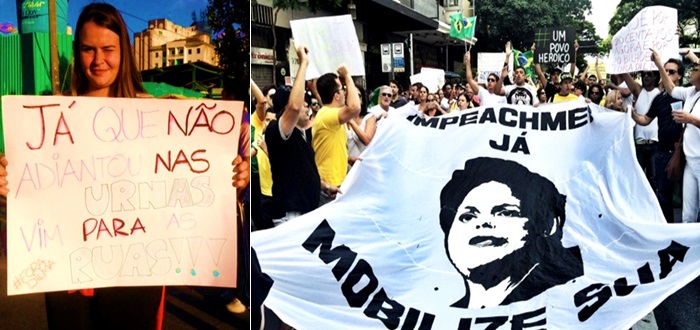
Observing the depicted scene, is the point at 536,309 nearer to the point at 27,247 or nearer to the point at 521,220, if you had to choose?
the point at 521,220

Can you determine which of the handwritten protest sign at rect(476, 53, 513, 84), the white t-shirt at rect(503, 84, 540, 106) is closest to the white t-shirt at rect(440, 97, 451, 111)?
the white t-shirt at rect(503, 84, 540, 106)

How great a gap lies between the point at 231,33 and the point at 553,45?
15892 mm

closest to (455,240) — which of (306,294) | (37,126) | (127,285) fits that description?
(306,294)

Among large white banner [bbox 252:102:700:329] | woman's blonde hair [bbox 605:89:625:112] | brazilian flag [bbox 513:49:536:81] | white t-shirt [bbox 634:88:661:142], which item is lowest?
large white banner [bbox 252:102:700:329]

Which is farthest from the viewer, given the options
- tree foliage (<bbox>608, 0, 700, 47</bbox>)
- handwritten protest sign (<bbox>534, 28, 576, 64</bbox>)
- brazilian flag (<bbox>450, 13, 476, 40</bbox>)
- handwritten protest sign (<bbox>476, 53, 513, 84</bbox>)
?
tree foliage (<bbox>608, 0, 700, 47</bbox>)

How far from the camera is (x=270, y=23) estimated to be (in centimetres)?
2377

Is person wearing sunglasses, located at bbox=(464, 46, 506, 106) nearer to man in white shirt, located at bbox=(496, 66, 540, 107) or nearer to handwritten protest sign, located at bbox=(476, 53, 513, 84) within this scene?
man in white shirt, located at bbox=(496, 66, 540, 107)

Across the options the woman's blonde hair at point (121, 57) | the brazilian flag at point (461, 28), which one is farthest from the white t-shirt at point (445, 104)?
the woman's blonde hair at point (121, 57)

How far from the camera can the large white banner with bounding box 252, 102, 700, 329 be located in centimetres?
389

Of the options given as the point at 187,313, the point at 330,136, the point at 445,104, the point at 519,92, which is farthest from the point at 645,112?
the point at 187,313

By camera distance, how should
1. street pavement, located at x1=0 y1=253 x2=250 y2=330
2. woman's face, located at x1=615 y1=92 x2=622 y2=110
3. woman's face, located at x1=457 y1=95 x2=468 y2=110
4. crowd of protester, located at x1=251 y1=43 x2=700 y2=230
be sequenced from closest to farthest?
Result: street pavement, located at x1=0 y1=253 x2=250 y2=330
crowd of protester, located at x1=251 y1=43 x2=700 y2=230
woman's face, located at x1=615 y1=92 x2=622 y2=110
woman's face, located at x1=457 y1=95 x2=468 y2=110

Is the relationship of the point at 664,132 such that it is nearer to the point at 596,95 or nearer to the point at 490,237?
the point at 596,95

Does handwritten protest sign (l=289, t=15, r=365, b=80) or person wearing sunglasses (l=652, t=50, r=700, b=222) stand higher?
handwritten protest sign (l=289, t=15, r=365, b=80)

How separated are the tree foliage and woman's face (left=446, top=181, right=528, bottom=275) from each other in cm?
3394
